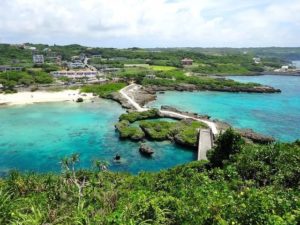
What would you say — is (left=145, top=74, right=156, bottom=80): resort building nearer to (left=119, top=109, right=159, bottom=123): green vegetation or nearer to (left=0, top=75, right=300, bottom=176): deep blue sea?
(left=0, top=75, right=300, bottom=176): deep blue sea

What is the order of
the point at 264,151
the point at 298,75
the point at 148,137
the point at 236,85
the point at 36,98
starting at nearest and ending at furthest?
the point at 264,151 < the point at 148,137 < the point at 36,98 < the point at 236,85 < the point at 298,75

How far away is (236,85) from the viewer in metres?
98.2

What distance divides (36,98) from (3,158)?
40830 mm

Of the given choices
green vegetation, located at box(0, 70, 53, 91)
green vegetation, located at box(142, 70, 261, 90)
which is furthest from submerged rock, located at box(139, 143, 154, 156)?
green vegetation, located at box(0, 70, 53, 91)

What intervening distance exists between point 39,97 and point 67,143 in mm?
38179

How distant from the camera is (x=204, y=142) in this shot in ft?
144

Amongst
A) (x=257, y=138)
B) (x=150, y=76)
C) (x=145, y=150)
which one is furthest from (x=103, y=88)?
(x=257, y=138)

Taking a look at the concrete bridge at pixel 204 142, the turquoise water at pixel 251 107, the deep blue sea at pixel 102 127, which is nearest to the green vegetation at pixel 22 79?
the deep blue sea at pixel 102 127

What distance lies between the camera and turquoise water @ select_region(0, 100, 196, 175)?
39.4 m

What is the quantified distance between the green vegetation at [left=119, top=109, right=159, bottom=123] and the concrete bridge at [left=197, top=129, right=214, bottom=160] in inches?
561

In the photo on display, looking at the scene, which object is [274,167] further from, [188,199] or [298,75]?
[298,75]

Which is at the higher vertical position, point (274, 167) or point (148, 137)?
point (274, 167)

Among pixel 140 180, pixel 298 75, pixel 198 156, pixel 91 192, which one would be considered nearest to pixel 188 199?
pixel 91 192

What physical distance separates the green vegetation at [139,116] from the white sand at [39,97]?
79.7 feet
